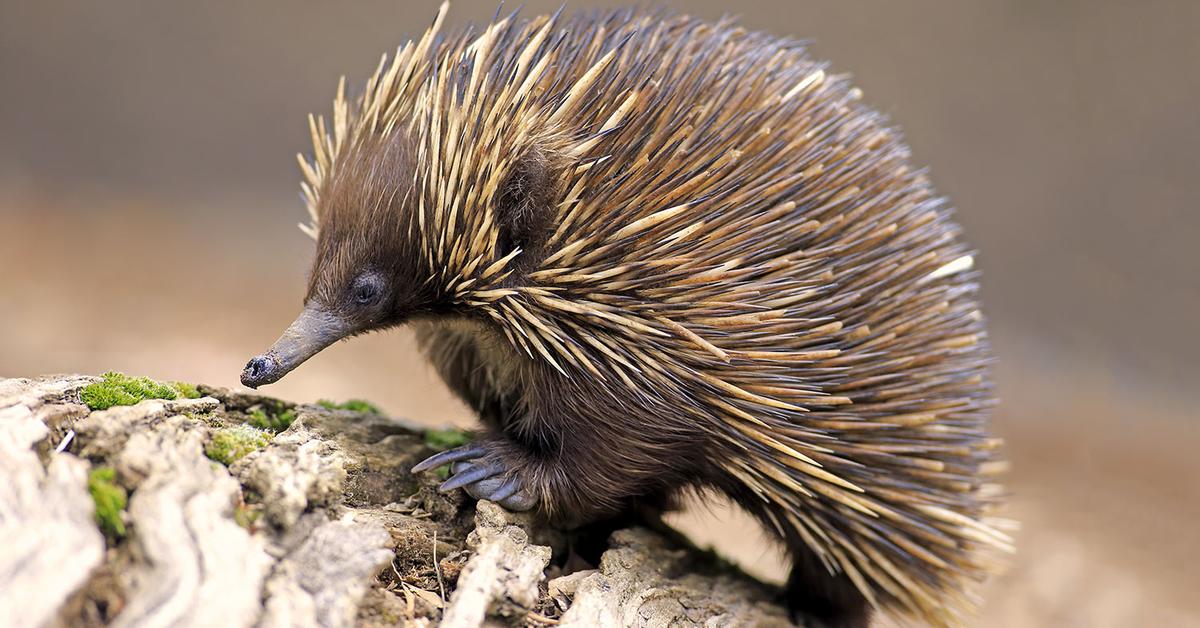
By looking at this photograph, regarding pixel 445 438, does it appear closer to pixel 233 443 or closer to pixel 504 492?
pixel 504 492

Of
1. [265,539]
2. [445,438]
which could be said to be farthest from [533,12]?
[265,539]

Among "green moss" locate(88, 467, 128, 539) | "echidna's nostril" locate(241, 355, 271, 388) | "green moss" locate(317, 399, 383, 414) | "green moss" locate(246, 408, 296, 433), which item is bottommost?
"green moss" locate(88, 467, 128, 539)

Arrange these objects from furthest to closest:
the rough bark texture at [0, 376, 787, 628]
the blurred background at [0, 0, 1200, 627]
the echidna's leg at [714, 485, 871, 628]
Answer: the blurred background at [0, 0, 1200, 627] < the echidna's leg at [714, 485, 871, 628] < the rough bark texture at [0, 376, 787, 628]

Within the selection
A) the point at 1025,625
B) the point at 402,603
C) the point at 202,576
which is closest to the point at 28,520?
the point at 202,576

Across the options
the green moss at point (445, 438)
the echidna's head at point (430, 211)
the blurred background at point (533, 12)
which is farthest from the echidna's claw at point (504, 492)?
the blurred background at point (533, 12)

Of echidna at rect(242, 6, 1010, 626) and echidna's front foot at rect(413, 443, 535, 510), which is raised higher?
echidna at rect(242, 6, 1010, 626)

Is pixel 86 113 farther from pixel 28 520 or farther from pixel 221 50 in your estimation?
pixel 28 520

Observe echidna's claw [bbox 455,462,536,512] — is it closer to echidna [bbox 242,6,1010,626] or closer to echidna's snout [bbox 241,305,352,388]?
echidna [bbox 242,6,1010,626]

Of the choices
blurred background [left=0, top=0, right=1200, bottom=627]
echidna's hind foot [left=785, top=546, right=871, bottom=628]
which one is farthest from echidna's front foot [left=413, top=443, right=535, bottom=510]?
blurred background [left=0, top=0, right=1200, bottom=627]
